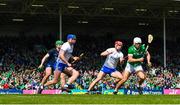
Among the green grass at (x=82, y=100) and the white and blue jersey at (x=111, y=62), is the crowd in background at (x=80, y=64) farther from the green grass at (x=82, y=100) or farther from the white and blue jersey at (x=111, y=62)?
the green grass at (x=82, y=100)

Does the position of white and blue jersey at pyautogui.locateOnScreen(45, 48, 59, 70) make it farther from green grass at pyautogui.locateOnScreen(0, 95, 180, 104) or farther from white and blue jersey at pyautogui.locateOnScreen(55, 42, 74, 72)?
green grass at pyautogui.locateOnScreen(0, 95, 180, 104)

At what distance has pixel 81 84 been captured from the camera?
119ft

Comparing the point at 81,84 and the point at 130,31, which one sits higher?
the point at 130,31

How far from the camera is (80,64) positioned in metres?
44.2

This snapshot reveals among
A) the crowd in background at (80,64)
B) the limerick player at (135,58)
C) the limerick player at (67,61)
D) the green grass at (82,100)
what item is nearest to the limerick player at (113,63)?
the limerick player at (135,58)

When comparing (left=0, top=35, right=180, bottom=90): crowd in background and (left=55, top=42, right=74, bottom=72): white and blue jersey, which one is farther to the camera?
(left=0, top=35, right=180, bottom=90): crowd in background

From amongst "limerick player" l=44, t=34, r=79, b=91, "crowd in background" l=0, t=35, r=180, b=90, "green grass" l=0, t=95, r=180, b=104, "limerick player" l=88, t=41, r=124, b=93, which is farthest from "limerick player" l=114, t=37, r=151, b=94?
"crowd in background" l=0, t=35, r=180, b=90

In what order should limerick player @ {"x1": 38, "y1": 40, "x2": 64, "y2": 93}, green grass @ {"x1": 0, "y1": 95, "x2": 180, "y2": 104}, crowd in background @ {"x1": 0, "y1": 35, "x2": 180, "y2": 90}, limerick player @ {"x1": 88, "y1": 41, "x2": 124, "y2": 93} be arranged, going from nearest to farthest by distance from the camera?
1. green grass @ {"x1": 0, "y1": 95, "x2": 180, "y2": 104}
2. limerick player @ {"x1": 88, "y1": 41, "x2": 124, "y2": 93}
3. limerick player @ {"x1": 38, "y1": 40, "x2": 64, "y2": 93}
4. crowd in background @ {"x1": 0, "y1": 35, "x2": 180, "y2": 90}

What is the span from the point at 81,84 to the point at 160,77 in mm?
7004

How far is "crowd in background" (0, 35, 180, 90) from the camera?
116ft

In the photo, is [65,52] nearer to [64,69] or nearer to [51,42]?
[64,69]

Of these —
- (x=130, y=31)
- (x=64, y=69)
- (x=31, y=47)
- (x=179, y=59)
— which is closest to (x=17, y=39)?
(x=31, y=47)

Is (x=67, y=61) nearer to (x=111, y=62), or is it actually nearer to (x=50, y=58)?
(x=111, y=62)

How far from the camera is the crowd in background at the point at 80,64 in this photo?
35281 millimetres
